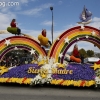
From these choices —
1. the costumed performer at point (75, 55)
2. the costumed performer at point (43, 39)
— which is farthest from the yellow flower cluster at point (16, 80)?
the costumed performer at point (43, 39)

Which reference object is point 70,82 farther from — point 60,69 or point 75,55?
point 75,55

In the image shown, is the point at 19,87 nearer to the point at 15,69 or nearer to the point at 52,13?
the point at 15,69

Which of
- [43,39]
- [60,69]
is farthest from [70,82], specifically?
[43,39]

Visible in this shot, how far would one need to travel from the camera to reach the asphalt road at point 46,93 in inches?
295

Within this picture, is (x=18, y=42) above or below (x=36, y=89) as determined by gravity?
above

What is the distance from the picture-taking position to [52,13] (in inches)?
770

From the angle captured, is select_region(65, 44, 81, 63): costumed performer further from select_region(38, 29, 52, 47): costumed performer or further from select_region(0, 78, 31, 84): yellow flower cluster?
select_region(0, 78, 31, 84): yellow flower cluster

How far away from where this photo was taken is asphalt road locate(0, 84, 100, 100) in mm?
7504

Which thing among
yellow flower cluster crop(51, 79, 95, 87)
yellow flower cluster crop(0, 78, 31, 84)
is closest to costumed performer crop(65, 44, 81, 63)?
yellow flower cluster crop(51, 79, 95, 87)

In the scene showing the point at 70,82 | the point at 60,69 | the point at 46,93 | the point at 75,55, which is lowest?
the point at 46,93

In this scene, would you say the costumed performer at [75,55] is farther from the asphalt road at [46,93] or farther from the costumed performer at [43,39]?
the asphalt road at [46,93]

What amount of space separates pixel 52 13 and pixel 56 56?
30.5 feet

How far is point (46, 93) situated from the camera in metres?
8.25

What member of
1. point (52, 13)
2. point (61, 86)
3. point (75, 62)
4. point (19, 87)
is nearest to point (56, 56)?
point (75, 62)
